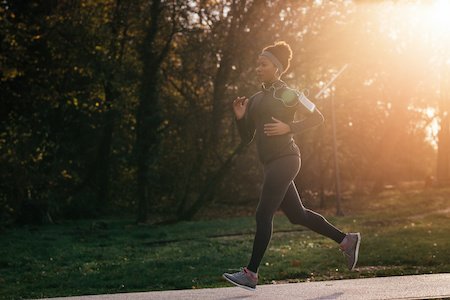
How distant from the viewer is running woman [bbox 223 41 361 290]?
640 cm

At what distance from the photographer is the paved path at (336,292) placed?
6.28m

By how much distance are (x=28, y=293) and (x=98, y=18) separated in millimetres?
17580

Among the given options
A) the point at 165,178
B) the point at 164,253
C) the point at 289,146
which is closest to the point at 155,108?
the point at 165,178

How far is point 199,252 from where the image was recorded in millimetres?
14148

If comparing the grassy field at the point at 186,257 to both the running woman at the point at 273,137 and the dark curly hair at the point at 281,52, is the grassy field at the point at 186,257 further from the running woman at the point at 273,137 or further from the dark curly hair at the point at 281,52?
the dark curly hair at the point at 281,52

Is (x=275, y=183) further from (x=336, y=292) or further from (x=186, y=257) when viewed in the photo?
(x=186, y=257)

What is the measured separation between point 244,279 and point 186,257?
6.93 meters

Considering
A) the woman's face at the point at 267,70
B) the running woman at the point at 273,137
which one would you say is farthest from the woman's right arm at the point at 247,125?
the woman's face at the point at 267,70

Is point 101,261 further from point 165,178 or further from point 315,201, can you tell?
point 315,201

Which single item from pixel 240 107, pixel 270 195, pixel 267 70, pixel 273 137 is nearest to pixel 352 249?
pixel 270 195

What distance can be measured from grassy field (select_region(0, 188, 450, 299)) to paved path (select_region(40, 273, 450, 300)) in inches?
73.1

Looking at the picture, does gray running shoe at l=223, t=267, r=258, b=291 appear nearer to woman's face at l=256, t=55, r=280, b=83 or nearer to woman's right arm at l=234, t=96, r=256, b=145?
woman's right arm at l=234, t=96, r=256, b=145

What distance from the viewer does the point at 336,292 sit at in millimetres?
6520

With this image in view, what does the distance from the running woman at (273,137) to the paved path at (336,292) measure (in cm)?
35
